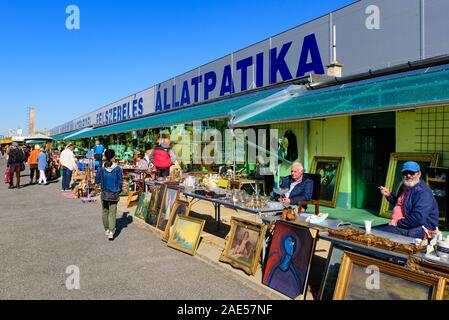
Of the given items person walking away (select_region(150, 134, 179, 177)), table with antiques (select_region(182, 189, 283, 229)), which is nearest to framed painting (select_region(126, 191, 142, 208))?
person walking away (select_region(150, 134, 179, 177))

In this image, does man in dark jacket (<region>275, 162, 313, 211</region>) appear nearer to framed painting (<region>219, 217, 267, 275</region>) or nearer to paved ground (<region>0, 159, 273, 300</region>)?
framed painting (<region>219, 217, 267, 275</region>)

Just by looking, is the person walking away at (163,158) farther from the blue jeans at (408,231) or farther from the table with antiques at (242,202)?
the blue jeans at (408,231)

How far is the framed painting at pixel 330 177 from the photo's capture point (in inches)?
338

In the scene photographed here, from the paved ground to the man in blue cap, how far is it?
171cm

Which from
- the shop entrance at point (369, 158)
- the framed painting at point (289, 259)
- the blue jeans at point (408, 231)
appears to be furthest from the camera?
the shop entrance at point (369, 158)

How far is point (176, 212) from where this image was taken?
6578mm

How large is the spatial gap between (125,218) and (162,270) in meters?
3.95

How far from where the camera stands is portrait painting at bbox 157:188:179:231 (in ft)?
22.9

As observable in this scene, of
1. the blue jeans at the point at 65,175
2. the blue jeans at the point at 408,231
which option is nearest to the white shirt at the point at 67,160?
the blue jeans at the point at 65,175

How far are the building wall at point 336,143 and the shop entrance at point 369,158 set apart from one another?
0.13m

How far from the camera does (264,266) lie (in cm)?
448

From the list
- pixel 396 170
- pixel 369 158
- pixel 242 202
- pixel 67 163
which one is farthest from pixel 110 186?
pixel 67 163

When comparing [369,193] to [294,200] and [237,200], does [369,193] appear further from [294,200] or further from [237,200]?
[237,200]

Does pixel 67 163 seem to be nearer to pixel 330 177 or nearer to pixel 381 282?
pixel 330 177
